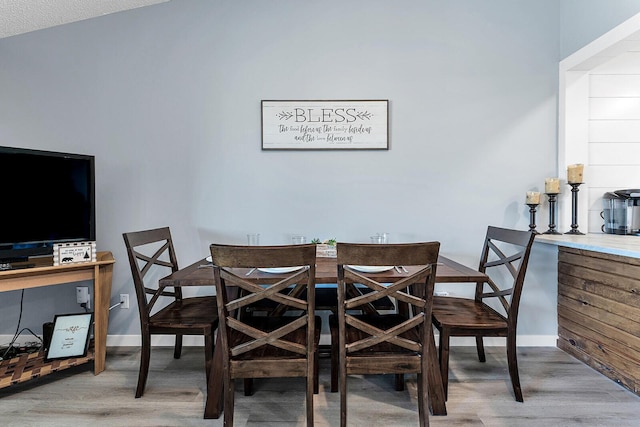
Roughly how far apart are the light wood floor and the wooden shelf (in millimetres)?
107

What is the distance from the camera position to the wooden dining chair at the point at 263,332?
1.38 metres

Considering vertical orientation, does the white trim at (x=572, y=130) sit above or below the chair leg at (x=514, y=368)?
above

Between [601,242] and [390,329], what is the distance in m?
1.56

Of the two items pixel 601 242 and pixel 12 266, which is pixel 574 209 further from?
pixel 12 266

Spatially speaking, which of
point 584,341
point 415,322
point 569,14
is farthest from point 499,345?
point 569,14

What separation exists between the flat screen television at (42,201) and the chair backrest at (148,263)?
→ 1.48 ft

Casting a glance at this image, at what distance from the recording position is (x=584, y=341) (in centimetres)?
232

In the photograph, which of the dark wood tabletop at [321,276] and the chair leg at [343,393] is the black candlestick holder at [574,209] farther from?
the chair leg at [343,393]

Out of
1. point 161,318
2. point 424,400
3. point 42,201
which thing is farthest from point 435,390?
point 42,201

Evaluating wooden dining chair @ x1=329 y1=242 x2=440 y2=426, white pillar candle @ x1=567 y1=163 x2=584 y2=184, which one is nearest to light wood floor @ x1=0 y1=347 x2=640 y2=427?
wooden dining chair @ x1=329 y1=242 x2=440 y2=426

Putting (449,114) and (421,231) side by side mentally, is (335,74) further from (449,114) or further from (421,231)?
(421,231)

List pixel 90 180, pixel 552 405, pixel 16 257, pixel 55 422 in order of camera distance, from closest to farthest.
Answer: pixel 55 422 → pixel 552 405 → pixel 16 257 → pixel 90 180

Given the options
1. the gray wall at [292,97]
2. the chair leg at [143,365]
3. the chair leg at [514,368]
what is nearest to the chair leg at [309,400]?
the chair leg at [143,365]

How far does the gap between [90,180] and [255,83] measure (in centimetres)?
130
